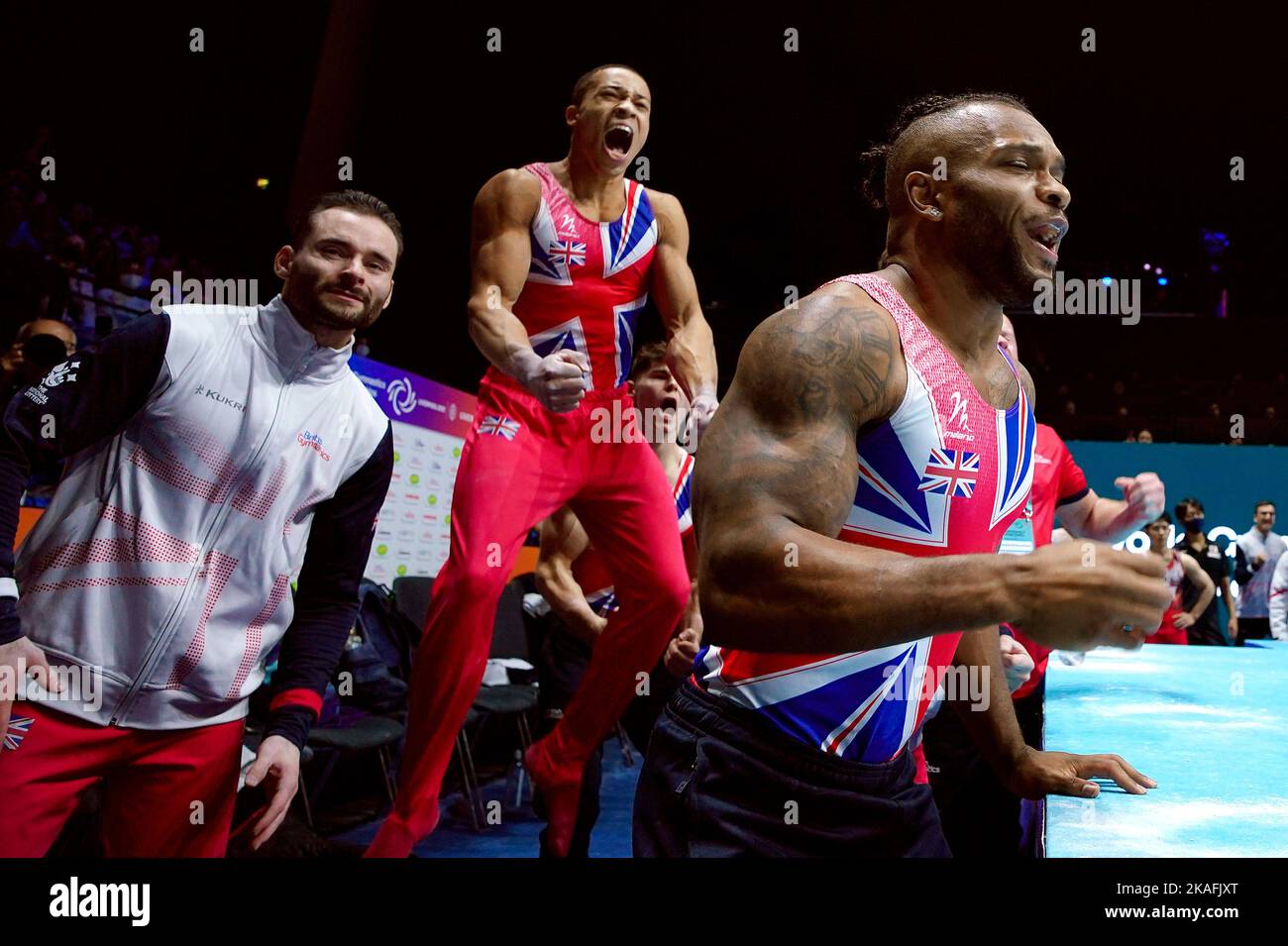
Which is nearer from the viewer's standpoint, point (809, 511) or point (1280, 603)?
point (809, 511)

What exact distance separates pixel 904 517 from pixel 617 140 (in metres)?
1.79

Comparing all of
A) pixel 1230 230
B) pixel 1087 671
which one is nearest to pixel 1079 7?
pixel 1087 671

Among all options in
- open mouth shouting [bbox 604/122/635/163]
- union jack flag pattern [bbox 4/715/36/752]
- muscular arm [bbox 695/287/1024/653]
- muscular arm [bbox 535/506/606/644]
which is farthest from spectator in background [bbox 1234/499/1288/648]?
union jack flag pattern [bbox 4/715/36/752]

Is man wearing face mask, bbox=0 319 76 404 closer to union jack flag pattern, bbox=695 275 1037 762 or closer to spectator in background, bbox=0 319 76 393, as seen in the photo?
spectator in background, bbox=0 319 76 393

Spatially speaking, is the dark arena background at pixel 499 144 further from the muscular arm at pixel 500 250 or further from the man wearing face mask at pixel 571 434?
the muscular arm at pixel 500 250

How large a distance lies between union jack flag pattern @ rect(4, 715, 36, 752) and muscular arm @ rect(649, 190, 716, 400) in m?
1.74

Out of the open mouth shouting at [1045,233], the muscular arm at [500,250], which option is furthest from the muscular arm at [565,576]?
the open mouth shouting at [1045,233]

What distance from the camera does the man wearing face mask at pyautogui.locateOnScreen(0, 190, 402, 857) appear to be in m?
2.05

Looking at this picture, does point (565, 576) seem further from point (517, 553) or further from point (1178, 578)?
point (1178, 578)

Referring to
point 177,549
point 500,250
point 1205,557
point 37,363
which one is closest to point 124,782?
point 177,549

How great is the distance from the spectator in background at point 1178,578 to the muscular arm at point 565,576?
13.9ft

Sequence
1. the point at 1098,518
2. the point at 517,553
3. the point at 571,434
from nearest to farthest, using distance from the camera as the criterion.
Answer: the point at 517,553 < the point at 571,434 < the point at 1098,518

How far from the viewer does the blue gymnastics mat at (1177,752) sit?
1497 mm

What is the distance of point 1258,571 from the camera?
10148 mm
